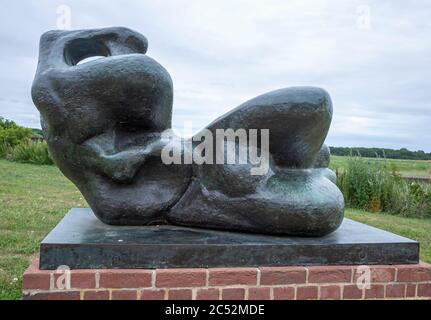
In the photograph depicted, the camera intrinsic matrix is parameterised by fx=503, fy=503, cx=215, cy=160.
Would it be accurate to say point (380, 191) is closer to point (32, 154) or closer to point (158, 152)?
point (158, 152)

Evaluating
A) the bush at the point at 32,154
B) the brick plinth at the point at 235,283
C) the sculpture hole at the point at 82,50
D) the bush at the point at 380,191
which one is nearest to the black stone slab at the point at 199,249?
the brick plinth at the point at 235,283

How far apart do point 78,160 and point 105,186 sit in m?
0.28

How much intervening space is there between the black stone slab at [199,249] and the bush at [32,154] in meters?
17.1

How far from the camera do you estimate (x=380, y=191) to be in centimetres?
1156

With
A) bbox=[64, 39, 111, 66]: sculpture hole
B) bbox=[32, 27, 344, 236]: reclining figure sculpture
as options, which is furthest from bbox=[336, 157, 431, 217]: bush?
bbox=[64, 39, 111, 66]: sculpture hole

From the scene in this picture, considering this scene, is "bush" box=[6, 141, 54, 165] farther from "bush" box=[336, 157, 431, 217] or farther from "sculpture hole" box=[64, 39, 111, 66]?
"sculpture hole" box=[64, 39, 111, 66]

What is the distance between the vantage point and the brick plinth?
3.10 meters

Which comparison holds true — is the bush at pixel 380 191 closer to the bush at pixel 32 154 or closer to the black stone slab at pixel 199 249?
the black stone slab at pixel 199 249

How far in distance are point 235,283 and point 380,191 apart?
909cm

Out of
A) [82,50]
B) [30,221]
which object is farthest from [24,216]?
[82,50]

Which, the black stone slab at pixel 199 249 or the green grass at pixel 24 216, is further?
the green grass at pixel 24 216

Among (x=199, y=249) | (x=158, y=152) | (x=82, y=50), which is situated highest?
(x=82, y=50)

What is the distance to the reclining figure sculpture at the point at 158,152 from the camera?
360 cm

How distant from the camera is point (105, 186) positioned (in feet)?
12.4
